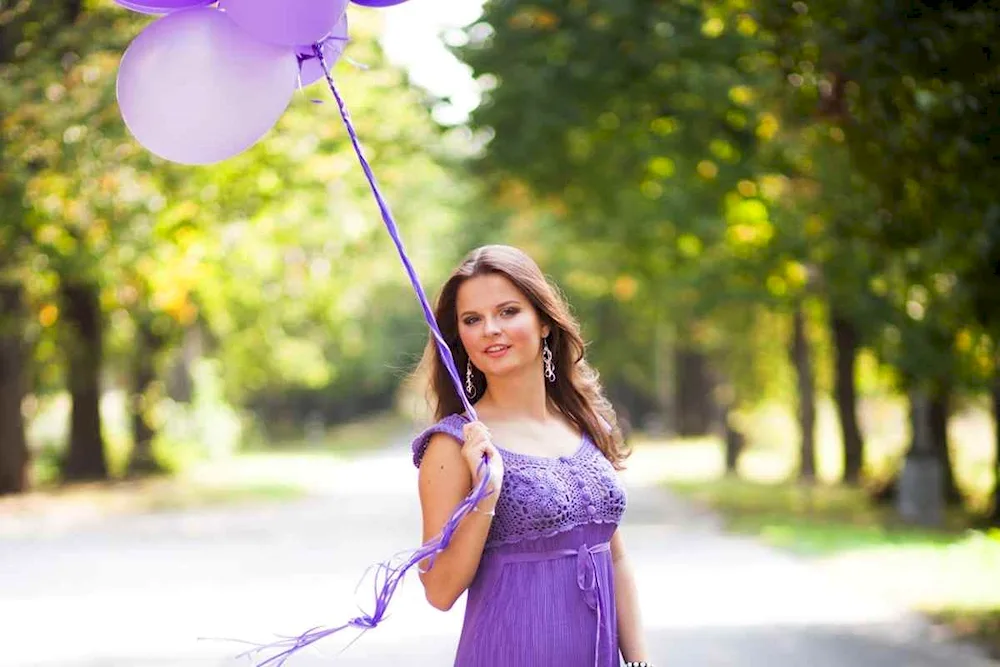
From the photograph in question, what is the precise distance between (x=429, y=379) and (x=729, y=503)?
1750 cm

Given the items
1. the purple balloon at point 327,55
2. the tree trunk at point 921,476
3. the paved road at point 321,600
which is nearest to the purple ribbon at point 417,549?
the purple balloon at point 327,55

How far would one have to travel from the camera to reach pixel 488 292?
3.67 metres

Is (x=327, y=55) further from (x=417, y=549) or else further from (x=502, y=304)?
(x=417, y=549)

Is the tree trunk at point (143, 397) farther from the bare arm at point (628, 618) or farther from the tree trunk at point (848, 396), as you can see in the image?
the bare arm at point (628, 618)

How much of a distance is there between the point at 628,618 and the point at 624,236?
18.9 meters

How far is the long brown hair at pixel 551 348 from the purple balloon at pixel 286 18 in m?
0.72

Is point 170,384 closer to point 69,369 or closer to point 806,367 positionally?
point 69,369

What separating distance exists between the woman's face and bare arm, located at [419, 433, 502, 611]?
255mm

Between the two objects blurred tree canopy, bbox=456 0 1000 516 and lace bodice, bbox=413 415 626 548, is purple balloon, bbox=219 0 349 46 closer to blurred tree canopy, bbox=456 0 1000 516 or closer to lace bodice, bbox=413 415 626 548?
lace bodice, bbox=413 415 626 548

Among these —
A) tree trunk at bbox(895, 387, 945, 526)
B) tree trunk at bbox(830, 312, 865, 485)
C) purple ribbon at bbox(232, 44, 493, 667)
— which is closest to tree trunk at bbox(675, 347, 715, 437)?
tree trunk at bbox(830, 312, 865, 485)

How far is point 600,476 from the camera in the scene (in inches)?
146

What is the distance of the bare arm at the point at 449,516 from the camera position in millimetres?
3402

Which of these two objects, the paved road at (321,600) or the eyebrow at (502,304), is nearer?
the eyebrow at (502,304)

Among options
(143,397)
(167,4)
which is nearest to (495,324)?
(167,4)
